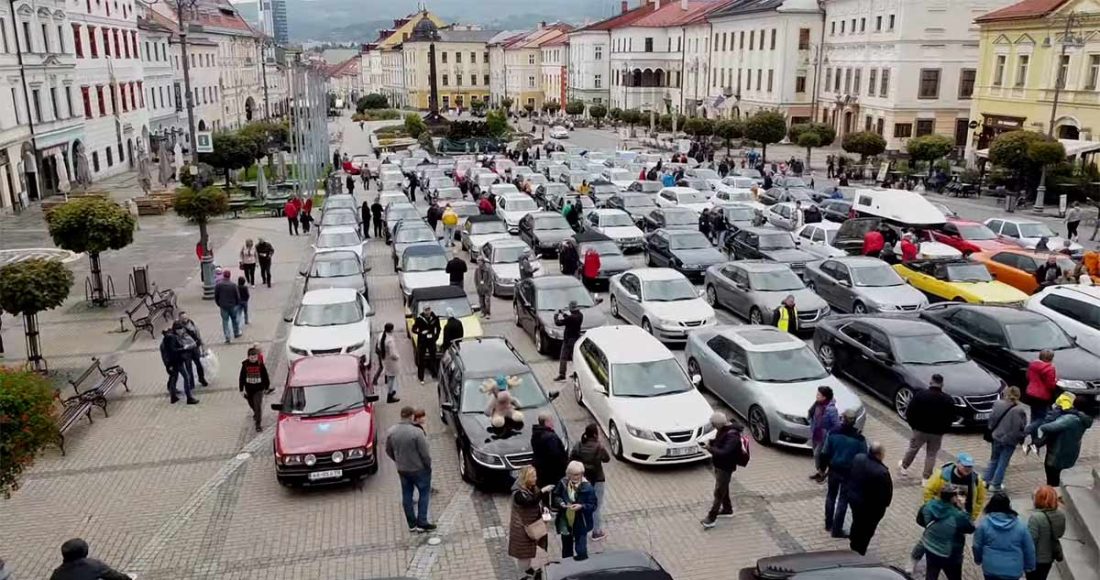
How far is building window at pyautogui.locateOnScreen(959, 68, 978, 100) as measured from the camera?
189 feet

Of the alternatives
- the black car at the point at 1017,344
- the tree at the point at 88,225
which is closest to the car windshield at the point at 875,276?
the black car at the point at 1017,344

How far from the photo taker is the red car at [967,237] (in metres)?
24.5

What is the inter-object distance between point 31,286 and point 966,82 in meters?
58.6

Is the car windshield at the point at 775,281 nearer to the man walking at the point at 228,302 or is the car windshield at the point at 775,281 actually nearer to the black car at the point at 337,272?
the black car at the point at 337,272

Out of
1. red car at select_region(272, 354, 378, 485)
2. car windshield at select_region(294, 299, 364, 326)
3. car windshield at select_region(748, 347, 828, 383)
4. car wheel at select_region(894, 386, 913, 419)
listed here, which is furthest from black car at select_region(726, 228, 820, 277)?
red car at select_region(272, 354, 378, 485)

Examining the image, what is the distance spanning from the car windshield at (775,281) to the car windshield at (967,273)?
3734mm

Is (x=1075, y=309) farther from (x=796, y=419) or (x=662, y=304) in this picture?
(x=662, y=304)

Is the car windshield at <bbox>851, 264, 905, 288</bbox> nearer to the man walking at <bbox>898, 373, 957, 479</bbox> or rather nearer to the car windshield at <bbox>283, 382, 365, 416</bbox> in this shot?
the man walking at <bbox>898, 373, 957, 479</bbox>

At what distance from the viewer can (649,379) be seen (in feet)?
43.5

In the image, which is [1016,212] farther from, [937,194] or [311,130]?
[311,130]

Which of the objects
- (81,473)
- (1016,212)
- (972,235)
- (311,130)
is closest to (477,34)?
(311,130)

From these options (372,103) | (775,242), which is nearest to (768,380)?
(775,242)

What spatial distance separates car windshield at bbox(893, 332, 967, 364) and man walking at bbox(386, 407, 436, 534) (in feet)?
27.7

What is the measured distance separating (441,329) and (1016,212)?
30.7 m
